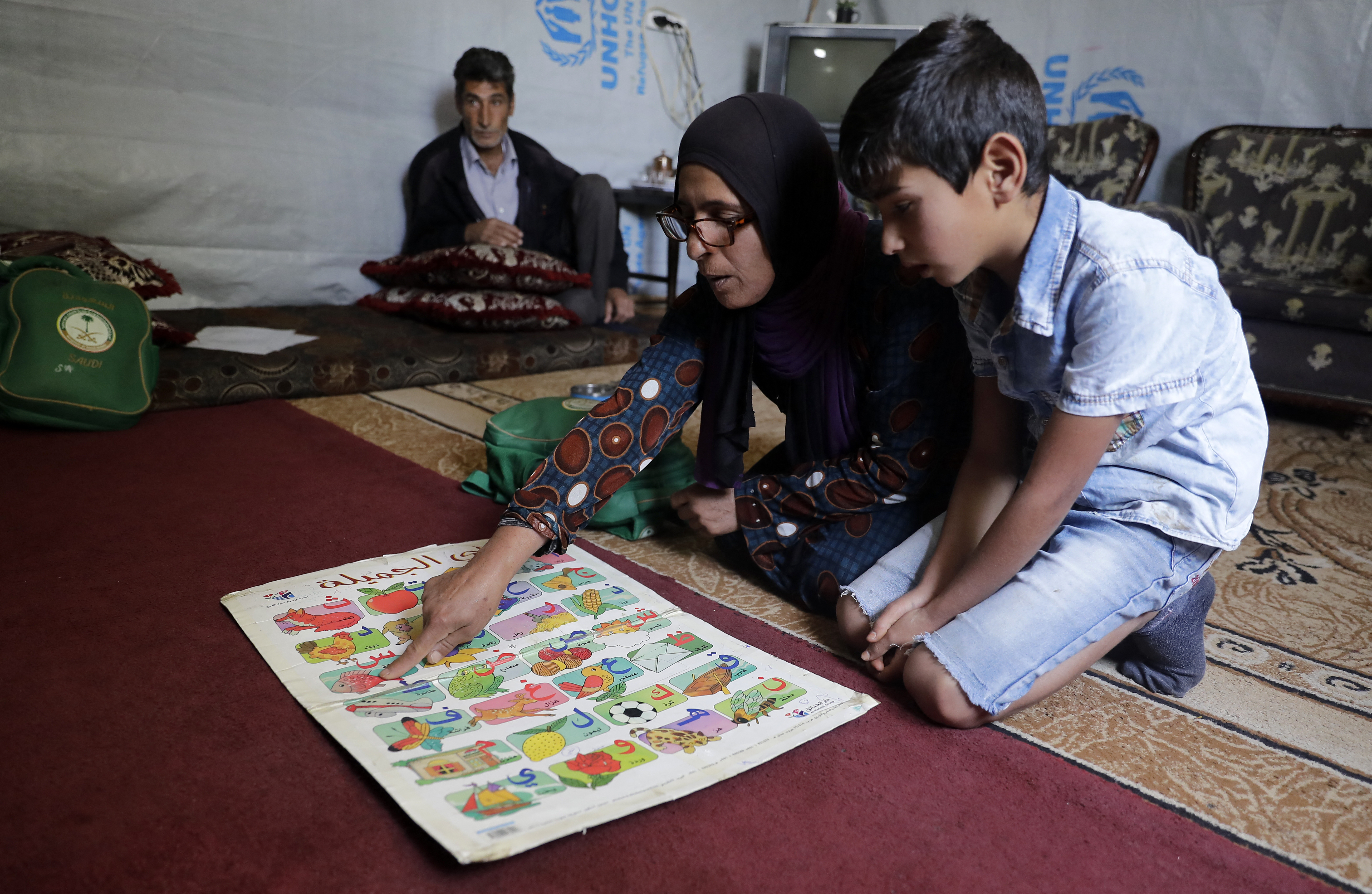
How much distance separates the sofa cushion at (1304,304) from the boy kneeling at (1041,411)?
71.1 inches

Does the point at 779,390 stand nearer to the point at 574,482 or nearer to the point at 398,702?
the point at 574,482

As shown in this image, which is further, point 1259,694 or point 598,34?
point 598,34

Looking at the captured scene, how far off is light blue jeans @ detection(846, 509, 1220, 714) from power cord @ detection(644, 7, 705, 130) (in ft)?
10.5

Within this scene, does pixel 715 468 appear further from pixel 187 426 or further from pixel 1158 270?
pixel 187 426

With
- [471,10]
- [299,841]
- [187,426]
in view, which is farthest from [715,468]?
[471,10]

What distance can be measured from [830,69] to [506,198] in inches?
64.3

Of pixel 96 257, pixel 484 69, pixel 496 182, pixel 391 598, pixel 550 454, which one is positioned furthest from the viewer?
pixel 496 182

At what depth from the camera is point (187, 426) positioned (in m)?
1.84

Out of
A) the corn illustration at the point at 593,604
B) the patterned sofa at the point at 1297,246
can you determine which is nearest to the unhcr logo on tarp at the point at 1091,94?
the patterned sofa at the point at 1297,246

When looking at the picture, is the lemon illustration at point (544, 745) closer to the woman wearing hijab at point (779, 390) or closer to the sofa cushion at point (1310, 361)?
the woman wearing hijab at point (779, 390)

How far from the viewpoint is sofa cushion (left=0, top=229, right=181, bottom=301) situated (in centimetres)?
209

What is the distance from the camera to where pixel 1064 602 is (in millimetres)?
911

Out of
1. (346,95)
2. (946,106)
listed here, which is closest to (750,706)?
(946,106)

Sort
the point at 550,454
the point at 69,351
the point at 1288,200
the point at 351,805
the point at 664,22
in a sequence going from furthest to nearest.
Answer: the point at 664,22 → the point at 1288,200 → the point at 69,351 → the point at 550,454 → the point at 351,805
